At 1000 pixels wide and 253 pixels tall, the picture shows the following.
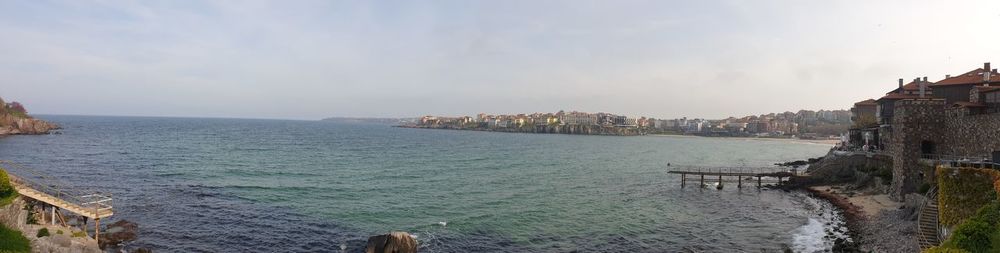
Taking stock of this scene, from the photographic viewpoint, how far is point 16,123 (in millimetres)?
114875

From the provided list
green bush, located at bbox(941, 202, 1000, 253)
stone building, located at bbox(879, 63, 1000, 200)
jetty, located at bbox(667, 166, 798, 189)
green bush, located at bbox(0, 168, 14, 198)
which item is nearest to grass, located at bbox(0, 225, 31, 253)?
green bush, located at bbox(0, 168, 14, 198)

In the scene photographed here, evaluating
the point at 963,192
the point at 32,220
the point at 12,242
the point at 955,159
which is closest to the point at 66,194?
the point at 32,220

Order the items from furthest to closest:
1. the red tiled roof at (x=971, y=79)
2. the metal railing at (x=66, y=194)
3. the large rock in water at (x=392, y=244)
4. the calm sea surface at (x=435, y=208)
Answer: the red tiled roof at (x=971, y=79) < the calm sea surface at (x=435, y=208) < the metal railing at (x=66, y=194) < the large rock in water at (x=392, y=244)

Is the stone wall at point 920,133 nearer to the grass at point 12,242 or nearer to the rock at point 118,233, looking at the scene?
the grass at point 12,242

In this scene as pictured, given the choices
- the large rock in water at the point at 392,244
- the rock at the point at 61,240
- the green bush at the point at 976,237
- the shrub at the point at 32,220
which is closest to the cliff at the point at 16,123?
the shrub at the point at 32,220

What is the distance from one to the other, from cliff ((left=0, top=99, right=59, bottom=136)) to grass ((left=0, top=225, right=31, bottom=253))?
385 ft

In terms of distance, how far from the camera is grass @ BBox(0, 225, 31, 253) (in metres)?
18.1

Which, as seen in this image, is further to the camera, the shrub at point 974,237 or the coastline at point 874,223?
the coastline at point 874,223

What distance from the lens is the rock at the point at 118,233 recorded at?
27438 mm

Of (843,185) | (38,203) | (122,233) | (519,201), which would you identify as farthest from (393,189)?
(843,185)

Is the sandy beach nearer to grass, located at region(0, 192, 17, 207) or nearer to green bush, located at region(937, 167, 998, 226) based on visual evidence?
green bush, located at region(937, 167, 998, 226)

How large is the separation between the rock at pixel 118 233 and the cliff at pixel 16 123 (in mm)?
106953

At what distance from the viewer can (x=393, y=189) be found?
47.9 m

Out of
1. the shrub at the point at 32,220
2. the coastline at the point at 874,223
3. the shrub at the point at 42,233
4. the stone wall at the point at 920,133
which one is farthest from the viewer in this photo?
the stone wall at the point at 920,133
